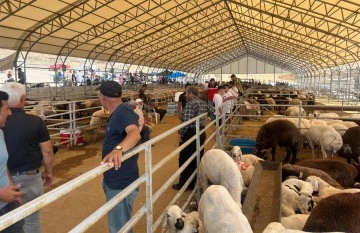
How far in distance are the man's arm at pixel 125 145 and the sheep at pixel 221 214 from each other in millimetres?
1128

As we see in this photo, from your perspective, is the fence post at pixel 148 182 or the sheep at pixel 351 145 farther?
the sheep at pixel 351 145

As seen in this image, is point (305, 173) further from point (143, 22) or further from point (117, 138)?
point (143, 22)

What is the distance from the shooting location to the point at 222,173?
471 cm

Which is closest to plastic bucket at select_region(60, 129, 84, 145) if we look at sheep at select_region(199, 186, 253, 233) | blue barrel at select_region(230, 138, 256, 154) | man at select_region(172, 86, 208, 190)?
blue barrel at select_region(230, 138, 256, 154)

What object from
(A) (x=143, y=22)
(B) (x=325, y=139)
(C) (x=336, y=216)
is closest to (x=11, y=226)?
(C) (x=336, y=216)

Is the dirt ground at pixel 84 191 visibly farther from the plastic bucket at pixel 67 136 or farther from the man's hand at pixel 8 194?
the man's hand at pixel 8 194

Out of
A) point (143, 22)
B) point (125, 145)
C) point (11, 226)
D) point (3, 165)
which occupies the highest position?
point (143, 22)

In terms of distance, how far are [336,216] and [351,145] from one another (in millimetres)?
5051

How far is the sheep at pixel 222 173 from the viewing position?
4.55 metres

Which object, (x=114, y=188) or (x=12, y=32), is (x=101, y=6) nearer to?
(x=12, y=32)

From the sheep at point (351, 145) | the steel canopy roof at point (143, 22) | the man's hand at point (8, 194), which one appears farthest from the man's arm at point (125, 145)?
the steel canopy roof at point (143, 22)

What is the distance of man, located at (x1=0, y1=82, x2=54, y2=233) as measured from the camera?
2.97 m

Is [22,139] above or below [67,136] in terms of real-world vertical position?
above

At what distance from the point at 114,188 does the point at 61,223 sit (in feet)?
7.90
